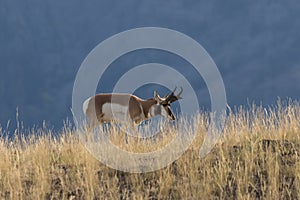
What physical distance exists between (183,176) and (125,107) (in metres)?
6.62

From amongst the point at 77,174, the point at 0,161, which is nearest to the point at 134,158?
the point at 77,174

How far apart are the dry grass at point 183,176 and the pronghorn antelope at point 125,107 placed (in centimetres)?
487

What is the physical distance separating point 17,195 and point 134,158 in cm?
211

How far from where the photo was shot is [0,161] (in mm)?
7633

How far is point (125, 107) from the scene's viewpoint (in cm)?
1288

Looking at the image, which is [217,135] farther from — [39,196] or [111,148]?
[39,196]

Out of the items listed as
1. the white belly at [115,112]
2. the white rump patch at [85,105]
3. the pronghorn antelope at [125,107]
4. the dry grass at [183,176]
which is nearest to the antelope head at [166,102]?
the pronghorn antelope at [125,107]

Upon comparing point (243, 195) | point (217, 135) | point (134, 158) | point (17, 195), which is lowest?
point (243, 195)

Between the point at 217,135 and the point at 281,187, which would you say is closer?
the point at 281,187

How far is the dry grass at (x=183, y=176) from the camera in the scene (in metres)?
5.94

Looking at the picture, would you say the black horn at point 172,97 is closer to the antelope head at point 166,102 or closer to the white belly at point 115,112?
the antelope head at point 166,102

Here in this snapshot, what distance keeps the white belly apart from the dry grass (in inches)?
190

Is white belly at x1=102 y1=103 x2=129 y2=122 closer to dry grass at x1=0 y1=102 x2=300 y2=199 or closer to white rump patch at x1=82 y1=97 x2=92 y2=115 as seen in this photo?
white rump patch at x1=82 y1=97 x2=92 y2=115

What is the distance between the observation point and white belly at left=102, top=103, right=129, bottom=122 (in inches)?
505
